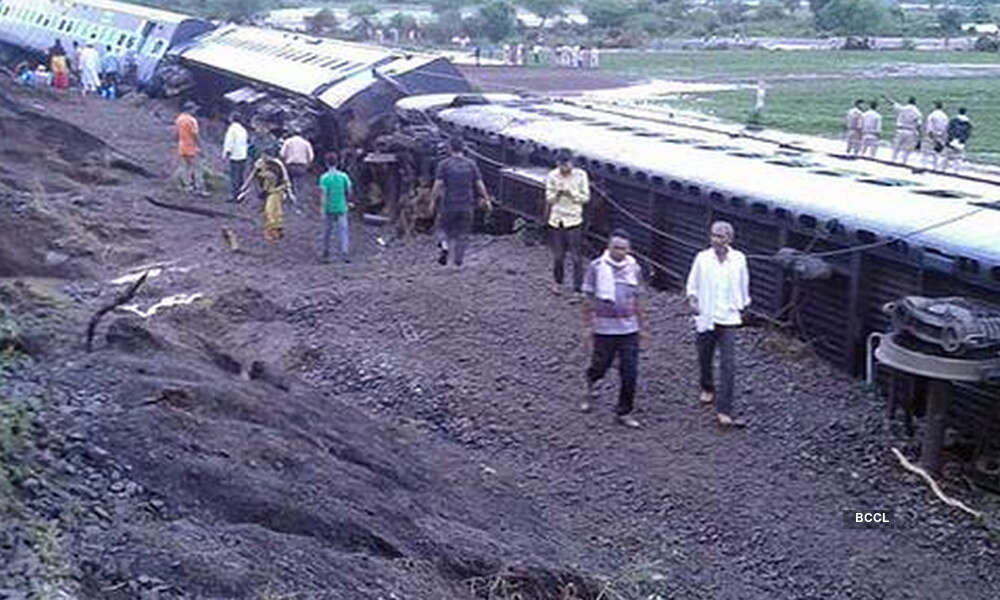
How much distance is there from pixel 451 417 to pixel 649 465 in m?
1.79

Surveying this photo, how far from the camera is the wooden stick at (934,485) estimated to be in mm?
8383

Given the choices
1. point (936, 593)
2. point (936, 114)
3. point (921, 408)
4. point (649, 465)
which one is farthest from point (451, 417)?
point (936, 114)

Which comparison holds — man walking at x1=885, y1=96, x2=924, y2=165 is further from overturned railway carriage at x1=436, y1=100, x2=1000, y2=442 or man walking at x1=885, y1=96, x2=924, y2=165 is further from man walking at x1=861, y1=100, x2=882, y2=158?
overturned railway carriage at x1=436, y1=100, x2=1000, y2=442

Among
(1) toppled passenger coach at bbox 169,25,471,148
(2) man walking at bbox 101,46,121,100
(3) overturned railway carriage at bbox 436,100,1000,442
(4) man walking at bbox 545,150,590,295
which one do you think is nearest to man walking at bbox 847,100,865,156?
(1) toppled passenger coach at bbox 169,25,471,148

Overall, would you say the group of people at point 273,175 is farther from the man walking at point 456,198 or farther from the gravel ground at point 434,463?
the gravel ground at point 434,463

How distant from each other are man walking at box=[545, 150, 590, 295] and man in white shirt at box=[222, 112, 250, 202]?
7.05 metres

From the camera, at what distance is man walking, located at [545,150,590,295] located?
520 inches

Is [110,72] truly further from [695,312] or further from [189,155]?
[695,312]

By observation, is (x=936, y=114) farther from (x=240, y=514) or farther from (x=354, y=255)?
(x=240, y=514)

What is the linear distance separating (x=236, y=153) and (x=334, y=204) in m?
3.96

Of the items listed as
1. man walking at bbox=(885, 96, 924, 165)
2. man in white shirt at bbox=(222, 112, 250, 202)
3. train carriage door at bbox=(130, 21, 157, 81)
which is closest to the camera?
man in white shirt at bbox=(222, 112, 250, 202)

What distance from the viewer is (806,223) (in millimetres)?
11289

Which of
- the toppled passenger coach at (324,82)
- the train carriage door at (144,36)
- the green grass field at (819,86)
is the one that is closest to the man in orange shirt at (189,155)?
the toppled passenger coach at (324,82)

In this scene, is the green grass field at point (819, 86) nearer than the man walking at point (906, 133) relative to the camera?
No
